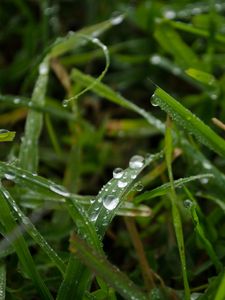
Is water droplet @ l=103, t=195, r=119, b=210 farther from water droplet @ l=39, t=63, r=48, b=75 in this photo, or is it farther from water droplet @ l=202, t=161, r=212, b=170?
water droplet @ l=39, t=63, r=48, b=75

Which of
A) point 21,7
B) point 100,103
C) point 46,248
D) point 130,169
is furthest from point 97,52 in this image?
point 46,248

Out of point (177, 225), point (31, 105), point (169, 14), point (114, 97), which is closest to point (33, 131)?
point (31, 105)

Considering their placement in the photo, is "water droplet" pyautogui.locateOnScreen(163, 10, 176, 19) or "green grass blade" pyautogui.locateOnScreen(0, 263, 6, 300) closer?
"green grass blade" pyautogui.locateOnScreen(0, 263, 6, 300)

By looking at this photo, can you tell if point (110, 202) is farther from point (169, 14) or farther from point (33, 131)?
point (169, 14)

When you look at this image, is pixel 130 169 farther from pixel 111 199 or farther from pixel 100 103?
pixel 100 103

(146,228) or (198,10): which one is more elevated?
(198,10)

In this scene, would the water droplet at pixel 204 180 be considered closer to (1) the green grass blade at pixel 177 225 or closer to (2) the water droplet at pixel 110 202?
(1) the green grass blade at pixel 177 225

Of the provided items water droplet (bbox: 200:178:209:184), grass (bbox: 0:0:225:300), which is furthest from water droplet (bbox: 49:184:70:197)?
water droplet (bbox: 200:178:209:184)
